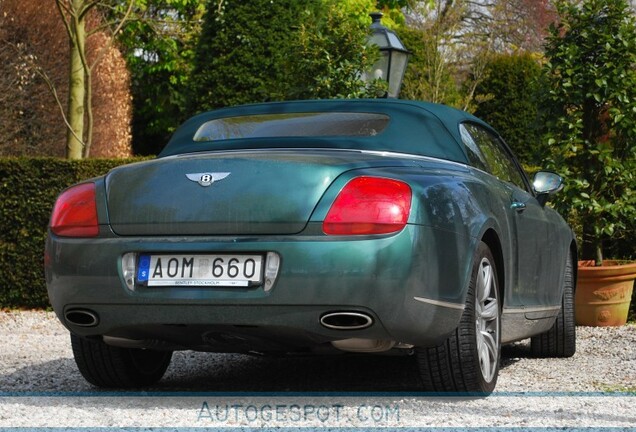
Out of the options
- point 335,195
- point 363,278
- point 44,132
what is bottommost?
point 44,132

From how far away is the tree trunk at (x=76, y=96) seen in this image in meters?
14.0

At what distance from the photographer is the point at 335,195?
4.53m

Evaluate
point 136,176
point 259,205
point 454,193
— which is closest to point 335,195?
point 259,205

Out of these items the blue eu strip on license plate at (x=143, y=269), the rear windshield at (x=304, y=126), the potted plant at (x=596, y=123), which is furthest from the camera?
the potted plant at (x=596, y=123)

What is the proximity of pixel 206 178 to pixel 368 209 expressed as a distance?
29.3 inches

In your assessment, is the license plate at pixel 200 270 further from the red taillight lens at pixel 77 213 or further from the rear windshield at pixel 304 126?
the rear windshield at pixel 304 126

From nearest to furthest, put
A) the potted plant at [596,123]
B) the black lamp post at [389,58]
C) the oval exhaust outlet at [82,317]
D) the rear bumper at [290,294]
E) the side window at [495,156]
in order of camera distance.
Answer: the rear bumper at [290,294], the oval exhaust outlet at [82,317], the side window at [495,156], the potted plant at [596,123], the black lamp post at [389,58]

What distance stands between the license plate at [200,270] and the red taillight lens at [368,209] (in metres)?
0.35

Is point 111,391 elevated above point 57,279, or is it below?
below

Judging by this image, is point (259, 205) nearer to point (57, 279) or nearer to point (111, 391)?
point (57, 279)

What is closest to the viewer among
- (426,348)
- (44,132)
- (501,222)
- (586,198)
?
(426,348)

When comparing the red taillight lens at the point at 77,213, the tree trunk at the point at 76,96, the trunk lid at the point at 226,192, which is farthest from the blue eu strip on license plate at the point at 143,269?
the tree trunk at the point at 76,96

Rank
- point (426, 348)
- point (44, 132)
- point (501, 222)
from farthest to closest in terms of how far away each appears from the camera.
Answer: point (44, 132), point (501, 222), point (426, 348)

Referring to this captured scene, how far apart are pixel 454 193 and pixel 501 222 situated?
2.09ft
